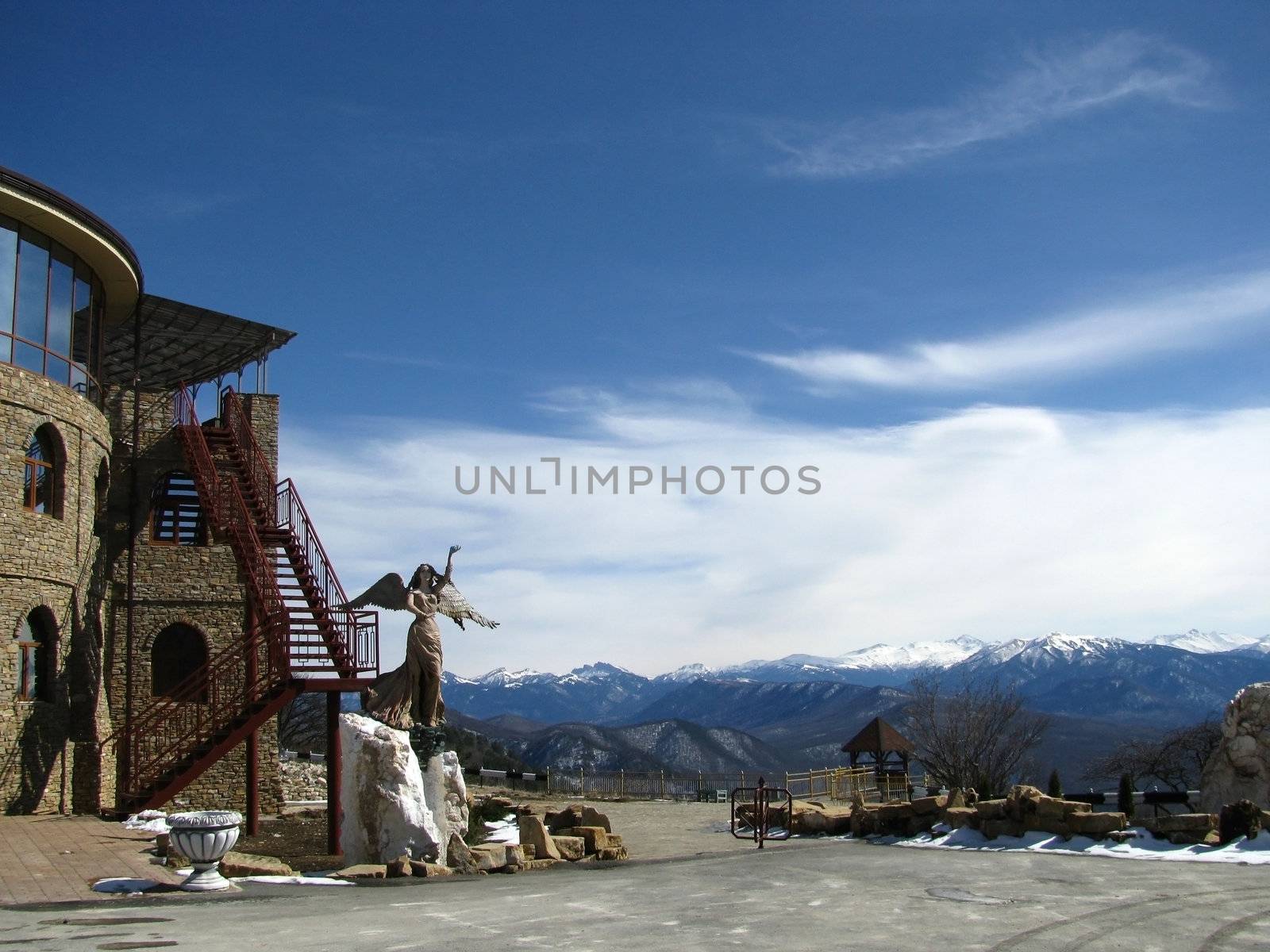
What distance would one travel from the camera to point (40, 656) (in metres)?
23.9

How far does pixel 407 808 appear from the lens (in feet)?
58.7

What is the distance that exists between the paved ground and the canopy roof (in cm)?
A: 1846

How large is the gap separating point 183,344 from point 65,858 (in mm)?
18760

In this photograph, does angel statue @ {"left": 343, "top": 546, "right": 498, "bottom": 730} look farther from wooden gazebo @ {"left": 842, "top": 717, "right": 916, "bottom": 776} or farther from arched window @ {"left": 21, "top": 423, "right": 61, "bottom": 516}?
wooden gazebo @ {"left": 842, "top": 717, "right": 916, "bottom": 776}

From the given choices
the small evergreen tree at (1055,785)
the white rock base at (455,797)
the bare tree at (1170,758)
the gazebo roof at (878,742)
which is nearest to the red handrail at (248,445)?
the white rock base at (455,797)

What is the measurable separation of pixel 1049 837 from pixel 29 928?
1555cm

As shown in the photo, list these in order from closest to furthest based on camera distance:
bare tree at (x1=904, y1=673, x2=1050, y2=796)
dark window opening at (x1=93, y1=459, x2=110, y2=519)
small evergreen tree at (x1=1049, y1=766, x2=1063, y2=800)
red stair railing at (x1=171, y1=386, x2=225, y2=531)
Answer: small evergreen tree at (x1=1049, y1=766, x2=1063, y2=800)
red stair railing at (x1=171, y1=386, x2=225, y2=531)
dark window opening at (x1=93, y1=459, x2=110, y2=519)
bare tree at (x1=904, y1=673, x2=1050, y2=796)

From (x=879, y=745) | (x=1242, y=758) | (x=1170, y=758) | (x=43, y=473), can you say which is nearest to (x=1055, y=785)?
(x=1242, y=758)

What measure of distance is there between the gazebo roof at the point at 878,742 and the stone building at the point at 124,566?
74.2 feet

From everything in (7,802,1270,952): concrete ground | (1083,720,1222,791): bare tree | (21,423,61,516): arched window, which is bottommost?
(1083,720,1222,791): bare tree

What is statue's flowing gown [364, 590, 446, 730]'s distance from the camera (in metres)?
19.6

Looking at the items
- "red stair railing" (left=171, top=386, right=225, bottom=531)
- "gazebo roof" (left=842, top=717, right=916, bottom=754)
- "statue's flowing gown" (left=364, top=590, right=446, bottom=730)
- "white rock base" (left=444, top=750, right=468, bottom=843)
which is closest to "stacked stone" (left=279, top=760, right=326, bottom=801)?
"red stair railing" (left=171, top=386, right=225, bottom=531)

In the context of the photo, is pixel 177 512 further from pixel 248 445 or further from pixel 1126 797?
pixel 1126 797

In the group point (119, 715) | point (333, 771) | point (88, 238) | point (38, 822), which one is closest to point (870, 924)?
point (333, 771)
